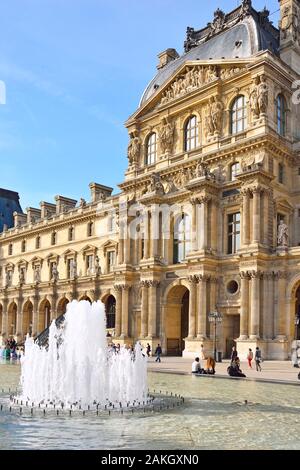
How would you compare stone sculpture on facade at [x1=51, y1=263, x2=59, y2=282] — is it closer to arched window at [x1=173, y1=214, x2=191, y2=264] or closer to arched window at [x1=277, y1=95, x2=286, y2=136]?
arched window at [x1=173, y1=214, x2=191, y2=264]

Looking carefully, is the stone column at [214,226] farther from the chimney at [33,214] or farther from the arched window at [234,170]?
the chimney at [33,214]

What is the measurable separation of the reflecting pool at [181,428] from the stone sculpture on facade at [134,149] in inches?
1469

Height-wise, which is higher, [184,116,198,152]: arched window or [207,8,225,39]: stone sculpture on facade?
[207,8,225,39]: stone sculpture on facade

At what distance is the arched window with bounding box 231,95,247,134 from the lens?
4684 centimetres

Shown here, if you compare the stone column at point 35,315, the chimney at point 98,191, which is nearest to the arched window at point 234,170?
the chimney at point 98,191

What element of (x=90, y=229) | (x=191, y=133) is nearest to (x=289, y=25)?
(x=191, y=133)

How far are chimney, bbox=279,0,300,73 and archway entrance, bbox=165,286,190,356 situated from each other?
69.8 ft

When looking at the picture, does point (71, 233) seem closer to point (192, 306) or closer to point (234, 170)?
point (192, 306)

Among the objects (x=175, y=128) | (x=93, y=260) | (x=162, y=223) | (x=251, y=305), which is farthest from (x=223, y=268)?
(x=93, y=260)

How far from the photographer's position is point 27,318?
73625mm

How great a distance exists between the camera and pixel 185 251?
48875 millimetres

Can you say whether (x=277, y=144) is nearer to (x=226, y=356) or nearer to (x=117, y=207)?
(x=226, y=356)

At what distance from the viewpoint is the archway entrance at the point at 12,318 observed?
76.1 m

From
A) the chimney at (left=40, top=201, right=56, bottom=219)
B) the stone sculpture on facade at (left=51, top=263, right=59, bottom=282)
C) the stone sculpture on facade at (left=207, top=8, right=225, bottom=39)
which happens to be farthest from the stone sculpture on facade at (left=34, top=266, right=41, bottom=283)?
the stone sculpture on facade at (left=207, top=8, right=225, bottom=39)
